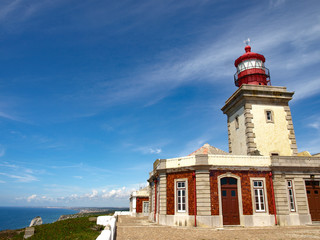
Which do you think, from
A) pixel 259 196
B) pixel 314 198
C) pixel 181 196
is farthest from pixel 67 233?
pixel 314 198

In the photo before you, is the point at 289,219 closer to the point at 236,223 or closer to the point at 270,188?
the point at 270,188

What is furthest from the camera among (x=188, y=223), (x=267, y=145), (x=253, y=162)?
(x=267, y=145)

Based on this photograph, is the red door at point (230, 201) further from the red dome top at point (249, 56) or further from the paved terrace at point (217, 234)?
the red dome top at point (249, 56)

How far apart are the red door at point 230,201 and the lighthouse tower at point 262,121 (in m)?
3.95

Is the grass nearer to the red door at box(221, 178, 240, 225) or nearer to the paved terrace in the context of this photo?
the paved terrace

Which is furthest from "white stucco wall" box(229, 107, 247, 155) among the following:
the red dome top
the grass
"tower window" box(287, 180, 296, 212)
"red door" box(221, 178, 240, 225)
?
the grass

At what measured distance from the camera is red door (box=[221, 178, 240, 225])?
49.5 feet

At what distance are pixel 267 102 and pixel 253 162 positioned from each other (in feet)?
22.1

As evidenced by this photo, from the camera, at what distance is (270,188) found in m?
15.8

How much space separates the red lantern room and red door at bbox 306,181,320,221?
32.1 feet

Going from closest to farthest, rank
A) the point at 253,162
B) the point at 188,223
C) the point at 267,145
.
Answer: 1. the point at 188,223
2. the point at 253,162
3. the point at 267,145

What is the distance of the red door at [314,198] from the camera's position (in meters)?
15.9

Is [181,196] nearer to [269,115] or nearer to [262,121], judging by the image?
[262,121]

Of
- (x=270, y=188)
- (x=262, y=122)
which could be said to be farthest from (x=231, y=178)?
(x=262, y=122)
